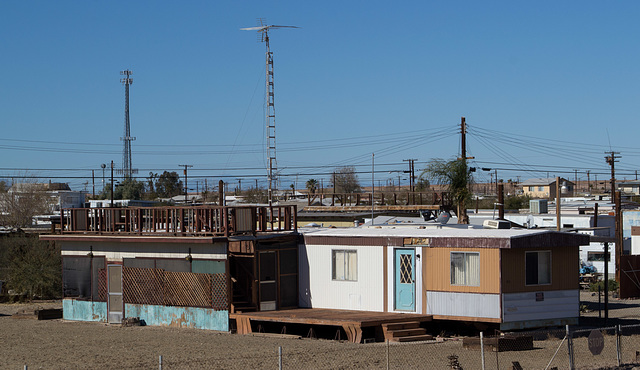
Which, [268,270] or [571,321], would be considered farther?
[268,270]

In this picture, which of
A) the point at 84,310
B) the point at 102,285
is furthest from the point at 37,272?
the point at 102,285

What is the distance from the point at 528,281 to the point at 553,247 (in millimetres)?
1268

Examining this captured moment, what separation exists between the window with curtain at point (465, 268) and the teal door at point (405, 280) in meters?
1.23

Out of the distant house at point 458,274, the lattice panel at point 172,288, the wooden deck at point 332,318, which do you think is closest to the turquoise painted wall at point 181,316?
the lattice panel at point 172,288

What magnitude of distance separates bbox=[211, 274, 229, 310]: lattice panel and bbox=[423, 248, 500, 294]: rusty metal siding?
5991mm

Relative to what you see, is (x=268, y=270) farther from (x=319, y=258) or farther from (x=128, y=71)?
(x=128, y=71)

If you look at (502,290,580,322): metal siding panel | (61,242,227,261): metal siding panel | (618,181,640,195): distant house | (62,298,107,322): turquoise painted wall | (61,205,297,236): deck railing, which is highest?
(618,181,640,195): distant house

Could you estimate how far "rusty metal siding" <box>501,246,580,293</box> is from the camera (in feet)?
65.6

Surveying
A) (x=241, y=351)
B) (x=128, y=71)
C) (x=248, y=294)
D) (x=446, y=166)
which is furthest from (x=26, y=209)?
(x=241, y=351)

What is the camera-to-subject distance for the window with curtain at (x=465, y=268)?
20297 mm

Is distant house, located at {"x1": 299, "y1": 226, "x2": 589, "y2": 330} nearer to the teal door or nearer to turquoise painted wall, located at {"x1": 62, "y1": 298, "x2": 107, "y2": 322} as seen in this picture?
the teal door

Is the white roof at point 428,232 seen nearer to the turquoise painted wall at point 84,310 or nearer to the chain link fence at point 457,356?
the chain link fence at point 457,356

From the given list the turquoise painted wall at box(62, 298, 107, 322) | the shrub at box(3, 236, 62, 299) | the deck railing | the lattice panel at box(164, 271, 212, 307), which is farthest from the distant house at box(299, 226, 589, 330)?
the shrub at box(3, 236, 62, 299)

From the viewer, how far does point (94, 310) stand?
25.4 metres
